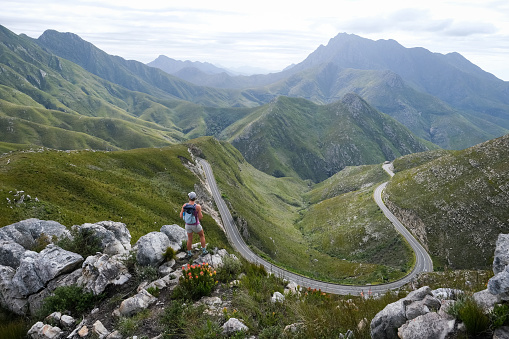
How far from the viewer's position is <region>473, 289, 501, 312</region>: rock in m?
6.20

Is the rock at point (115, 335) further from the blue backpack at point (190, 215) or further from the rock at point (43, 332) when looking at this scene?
the blue backpack at point (190, 215)

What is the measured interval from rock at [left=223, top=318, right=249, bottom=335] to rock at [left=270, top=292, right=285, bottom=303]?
6.48 ft

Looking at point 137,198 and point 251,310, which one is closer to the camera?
point 251,310

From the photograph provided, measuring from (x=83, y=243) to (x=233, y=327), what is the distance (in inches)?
462

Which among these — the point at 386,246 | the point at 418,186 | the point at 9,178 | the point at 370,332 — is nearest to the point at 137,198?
the point at 9,178

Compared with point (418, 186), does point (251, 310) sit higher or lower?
higher

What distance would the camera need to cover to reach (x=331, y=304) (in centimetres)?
1055

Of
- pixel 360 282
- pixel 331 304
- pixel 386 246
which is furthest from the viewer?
pixel 386 246

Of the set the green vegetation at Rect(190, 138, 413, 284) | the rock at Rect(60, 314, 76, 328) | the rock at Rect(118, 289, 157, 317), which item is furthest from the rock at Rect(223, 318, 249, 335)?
the green vegetation at Rect(190, 138, 413, 284)

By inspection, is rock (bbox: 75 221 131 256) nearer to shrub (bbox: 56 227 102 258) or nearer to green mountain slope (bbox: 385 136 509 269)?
shrub (bbox: 56 227 102 258)

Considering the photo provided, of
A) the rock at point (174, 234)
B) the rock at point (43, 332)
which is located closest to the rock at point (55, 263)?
the rock at point (43, 332)

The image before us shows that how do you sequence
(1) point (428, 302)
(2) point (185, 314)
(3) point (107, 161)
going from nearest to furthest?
(1) point (428, 302) < (2) point (185, 314) < (3) point (107, 161)

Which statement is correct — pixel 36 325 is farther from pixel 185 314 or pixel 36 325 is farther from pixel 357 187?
pixel 357 187

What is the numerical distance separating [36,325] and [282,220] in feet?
335
